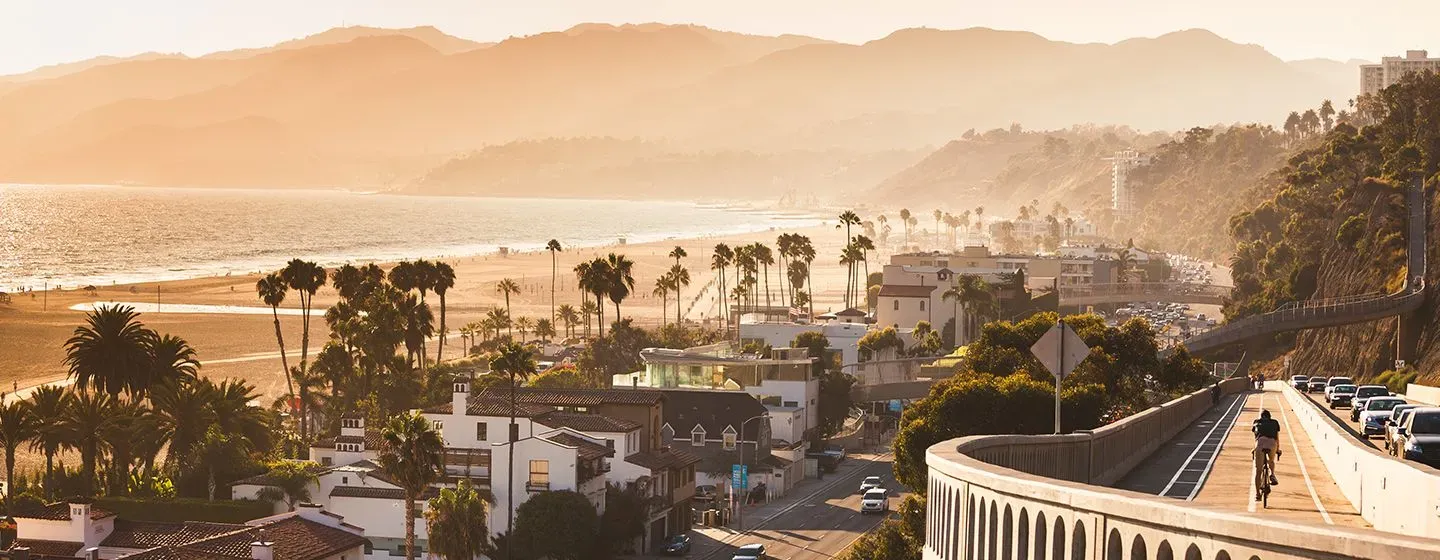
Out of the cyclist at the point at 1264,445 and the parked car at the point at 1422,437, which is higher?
the cyclist at the point at 1264,445

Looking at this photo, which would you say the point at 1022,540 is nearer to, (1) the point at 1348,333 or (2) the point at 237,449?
(2) the point at 237,449

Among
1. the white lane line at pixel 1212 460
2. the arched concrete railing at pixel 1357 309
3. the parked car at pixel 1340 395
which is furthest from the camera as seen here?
the arched concrete railing at pixel 1357 309

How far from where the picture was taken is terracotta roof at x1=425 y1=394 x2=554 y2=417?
2734 inches

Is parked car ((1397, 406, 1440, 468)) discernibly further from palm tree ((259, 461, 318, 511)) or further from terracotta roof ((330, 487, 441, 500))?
palm tree ((259, 461, 318, 511))

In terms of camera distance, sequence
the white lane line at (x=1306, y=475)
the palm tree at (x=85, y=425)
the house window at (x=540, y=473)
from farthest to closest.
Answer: the palm tree at (x=85, y=425), the house window at (x=540, y=473), the white lane line at (x=1306, y=475)

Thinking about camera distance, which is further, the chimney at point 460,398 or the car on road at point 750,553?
the chimney at point 460,398

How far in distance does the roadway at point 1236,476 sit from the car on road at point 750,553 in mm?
22568

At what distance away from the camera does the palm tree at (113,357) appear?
3019 inches

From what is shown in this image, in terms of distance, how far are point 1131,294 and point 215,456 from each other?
134m

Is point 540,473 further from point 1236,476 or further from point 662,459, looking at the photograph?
point 1236,476

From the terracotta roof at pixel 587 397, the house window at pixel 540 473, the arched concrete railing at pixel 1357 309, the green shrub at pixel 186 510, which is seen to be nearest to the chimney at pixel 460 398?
the terracotta roof at pixel 587 397

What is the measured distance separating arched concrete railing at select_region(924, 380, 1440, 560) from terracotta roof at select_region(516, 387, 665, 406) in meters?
56.7

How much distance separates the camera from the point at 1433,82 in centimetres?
13938

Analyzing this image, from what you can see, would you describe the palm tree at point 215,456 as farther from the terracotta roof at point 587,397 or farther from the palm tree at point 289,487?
the terracotta roof at point 587,397
